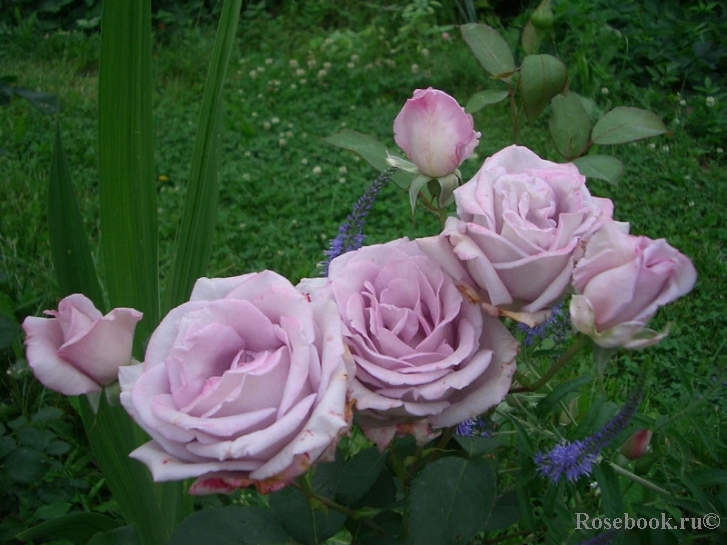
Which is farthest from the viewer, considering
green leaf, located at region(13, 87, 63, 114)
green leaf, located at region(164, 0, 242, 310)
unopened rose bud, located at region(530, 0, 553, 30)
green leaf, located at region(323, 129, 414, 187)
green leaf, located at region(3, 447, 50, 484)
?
green leaf, located at region(13, 87, 63, 114)

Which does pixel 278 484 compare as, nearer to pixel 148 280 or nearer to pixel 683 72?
pixel 148 280

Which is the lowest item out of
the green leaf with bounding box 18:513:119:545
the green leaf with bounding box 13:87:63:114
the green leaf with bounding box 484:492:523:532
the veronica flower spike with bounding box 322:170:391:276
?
the green leaf with bounding box 18:513:119:545

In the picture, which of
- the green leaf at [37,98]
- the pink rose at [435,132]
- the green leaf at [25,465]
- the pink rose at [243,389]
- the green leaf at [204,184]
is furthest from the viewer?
the green leaf at [37,98]

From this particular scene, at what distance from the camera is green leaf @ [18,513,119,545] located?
874 mm

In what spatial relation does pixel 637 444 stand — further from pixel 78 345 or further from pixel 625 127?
pixel 78 345

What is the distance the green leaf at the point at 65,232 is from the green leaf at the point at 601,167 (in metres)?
0.54

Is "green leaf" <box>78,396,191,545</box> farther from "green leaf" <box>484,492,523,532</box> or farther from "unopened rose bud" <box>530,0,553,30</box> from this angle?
"unopened rose bud" <box>530,0,553,30</box>

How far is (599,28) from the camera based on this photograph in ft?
9.63

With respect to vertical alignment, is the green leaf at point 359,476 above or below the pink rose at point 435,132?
below

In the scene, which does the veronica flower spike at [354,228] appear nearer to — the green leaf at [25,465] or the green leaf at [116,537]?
the green leaf at [116,537]

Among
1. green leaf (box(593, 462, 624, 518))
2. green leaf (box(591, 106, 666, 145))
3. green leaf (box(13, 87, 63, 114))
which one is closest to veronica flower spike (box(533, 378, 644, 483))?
green leaf (box(593, 462, 624, 518))

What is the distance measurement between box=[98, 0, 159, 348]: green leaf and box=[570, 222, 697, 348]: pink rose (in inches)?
22.5

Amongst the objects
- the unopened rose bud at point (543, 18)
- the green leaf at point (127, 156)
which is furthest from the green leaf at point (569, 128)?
the green leaf at point (127, 156)

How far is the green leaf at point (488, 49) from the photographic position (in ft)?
2.54
